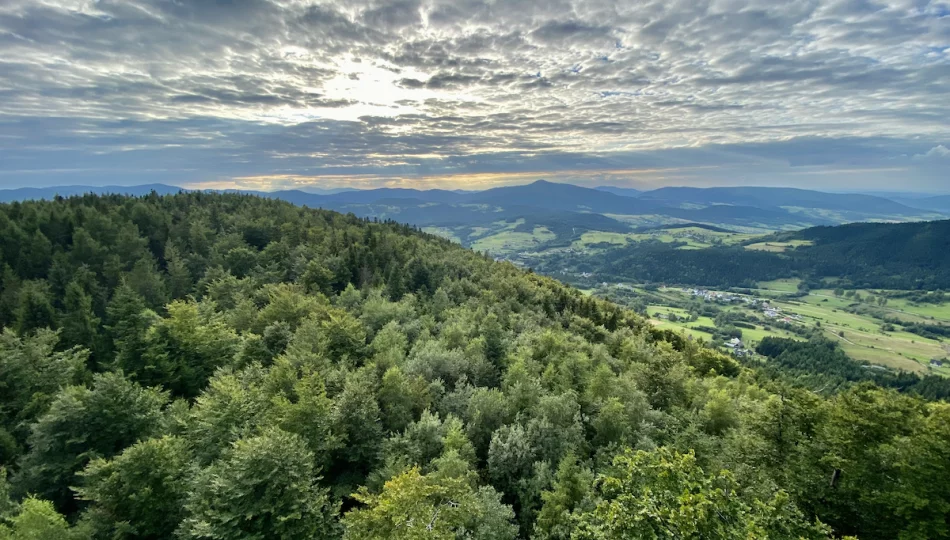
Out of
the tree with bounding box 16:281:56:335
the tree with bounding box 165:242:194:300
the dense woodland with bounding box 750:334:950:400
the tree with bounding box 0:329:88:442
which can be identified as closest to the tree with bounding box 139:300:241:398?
the tree with bounding box 0:329:88:442

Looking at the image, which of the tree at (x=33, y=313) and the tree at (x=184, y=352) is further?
the tree at (x=33, y=313)

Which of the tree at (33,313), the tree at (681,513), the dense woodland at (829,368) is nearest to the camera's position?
the tree at (681,513)

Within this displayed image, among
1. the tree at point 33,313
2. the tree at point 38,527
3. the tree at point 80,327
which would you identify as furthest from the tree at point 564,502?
the tree at point 33,313

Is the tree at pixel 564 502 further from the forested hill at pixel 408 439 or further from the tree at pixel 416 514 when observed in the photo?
the tree at pixel 416 514

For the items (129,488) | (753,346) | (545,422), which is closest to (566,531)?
(545,422)

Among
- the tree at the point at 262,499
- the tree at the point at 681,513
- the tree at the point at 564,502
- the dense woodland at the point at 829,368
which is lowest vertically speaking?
the dense woodland at the point at 829,368

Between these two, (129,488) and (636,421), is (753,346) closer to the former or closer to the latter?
(636,421)

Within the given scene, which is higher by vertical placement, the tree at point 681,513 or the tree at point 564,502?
the tree at point 681,513
